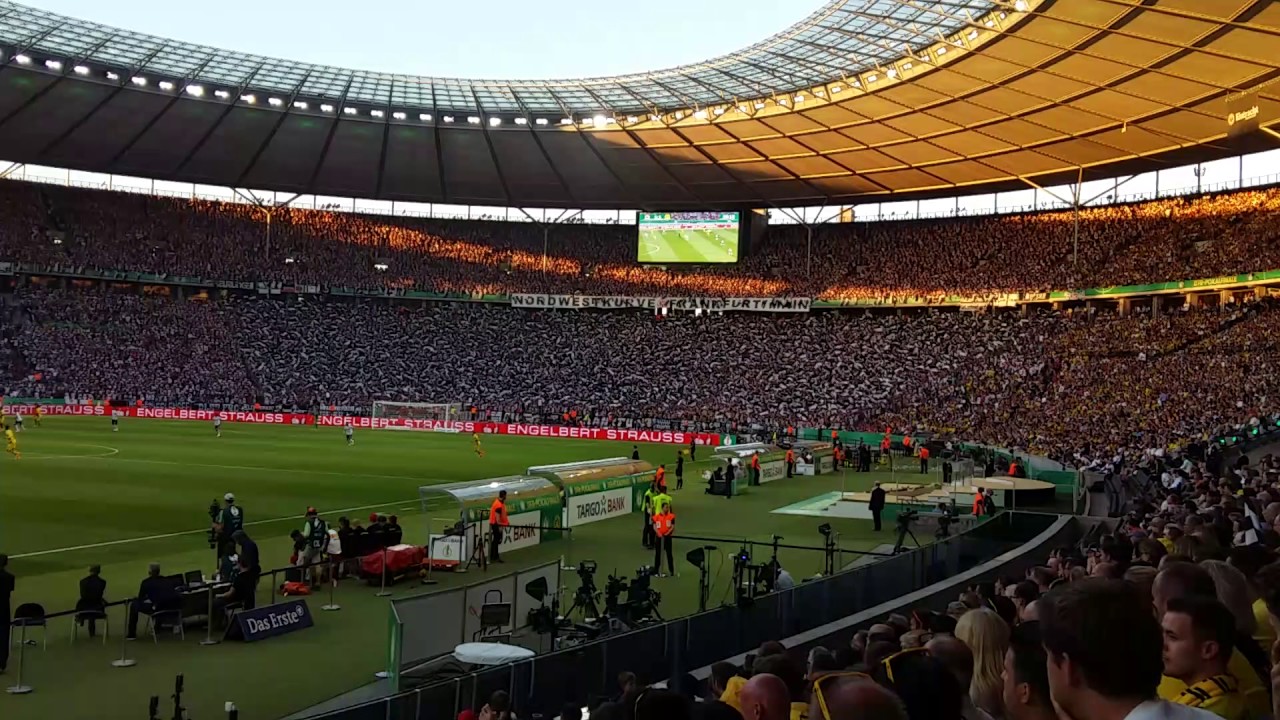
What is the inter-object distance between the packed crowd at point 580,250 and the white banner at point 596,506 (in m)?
41.0

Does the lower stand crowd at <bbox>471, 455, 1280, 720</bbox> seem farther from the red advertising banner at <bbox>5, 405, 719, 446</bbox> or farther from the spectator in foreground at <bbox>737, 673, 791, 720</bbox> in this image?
the red advertising banner at <bbox>5, 405, 719, 446</bbox>

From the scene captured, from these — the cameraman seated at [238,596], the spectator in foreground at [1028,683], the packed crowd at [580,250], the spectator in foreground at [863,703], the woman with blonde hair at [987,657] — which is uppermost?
the packed crowd at [580,250]

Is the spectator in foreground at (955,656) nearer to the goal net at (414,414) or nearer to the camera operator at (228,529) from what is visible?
the camera operator at (228,529)

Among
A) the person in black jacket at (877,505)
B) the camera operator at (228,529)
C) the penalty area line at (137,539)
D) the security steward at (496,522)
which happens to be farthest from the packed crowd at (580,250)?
the camera operator at (228,529)

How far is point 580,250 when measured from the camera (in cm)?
8256

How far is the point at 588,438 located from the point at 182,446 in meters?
24.3

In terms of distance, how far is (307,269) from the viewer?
79938 millimetres

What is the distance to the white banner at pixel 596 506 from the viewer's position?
26.2m

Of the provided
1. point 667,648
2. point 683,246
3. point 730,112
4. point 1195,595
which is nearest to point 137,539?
point 667,648

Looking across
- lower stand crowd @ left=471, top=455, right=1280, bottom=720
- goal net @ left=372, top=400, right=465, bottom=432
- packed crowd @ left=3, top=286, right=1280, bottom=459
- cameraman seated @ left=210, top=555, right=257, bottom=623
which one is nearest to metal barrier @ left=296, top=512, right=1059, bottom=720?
lower stand crowd @ left=471, top=455, right=1280, bottom=720

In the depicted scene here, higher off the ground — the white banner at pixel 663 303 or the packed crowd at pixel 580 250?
the packed crowd at pixel 580 250

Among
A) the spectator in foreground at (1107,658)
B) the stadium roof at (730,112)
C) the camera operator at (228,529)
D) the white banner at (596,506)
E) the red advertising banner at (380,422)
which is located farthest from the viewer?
the red advertising banner at (380,422)

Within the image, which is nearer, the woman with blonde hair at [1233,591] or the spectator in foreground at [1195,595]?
the spectator in foreground at [1195,595]

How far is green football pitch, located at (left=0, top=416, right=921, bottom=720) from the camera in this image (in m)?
12.8
